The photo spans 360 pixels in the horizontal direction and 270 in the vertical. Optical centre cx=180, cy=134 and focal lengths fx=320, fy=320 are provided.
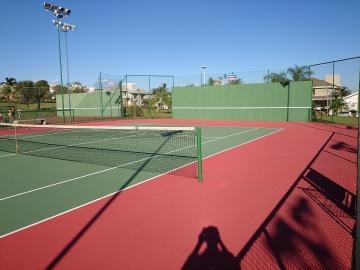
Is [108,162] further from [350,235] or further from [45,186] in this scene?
[350,235]

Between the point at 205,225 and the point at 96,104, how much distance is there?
31826mm

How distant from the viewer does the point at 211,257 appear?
4.05 meters

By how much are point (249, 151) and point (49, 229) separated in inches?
316

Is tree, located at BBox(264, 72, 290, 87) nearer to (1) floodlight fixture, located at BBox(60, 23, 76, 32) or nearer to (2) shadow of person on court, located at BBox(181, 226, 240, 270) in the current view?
(1) floodlight fixture, located at BBox(60, 23, 76, 32)

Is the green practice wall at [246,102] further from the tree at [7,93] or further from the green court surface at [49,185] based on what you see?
the tree at [7,93]

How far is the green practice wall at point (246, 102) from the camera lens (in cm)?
2383

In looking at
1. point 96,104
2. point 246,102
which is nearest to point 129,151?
point 246,102

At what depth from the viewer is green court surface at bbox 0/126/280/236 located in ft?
18.7

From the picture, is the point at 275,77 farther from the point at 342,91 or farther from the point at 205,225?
the point at 205,225

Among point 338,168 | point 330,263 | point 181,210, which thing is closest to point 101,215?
point 181,210

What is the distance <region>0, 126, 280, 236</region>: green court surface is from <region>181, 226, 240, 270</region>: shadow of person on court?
2758 millimetres

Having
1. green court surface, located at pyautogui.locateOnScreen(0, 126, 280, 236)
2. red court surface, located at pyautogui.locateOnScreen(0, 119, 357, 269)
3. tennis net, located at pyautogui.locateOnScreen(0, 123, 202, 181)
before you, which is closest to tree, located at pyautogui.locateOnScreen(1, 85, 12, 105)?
tennis net, located at pyautogui.locateOnScreen(0, 123, 202, 181)

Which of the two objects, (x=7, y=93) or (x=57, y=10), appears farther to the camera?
(x=7, y=93)

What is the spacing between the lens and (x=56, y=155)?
11617mm
